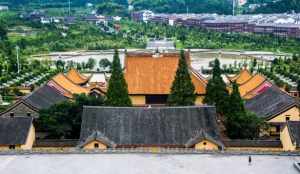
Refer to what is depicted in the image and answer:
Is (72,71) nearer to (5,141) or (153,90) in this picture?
(153,90)

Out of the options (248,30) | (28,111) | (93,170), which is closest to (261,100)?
(28,111)

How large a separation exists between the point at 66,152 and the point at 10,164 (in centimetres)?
237

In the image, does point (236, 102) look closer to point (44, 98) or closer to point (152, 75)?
point (152, 75)

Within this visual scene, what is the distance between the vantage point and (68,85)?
136 ft

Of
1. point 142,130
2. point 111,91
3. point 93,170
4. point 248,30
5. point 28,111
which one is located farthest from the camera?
point 248,30

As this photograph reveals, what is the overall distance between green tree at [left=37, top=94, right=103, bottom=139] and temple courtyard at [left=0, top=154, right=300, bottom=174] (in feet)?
24.9

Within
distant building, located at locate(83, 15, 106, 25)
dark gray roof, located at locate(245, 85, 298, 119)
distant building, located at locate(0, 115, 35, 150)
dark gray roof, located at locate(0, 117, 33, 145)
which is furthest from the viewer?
distant building, located at locate(83, 15, 106, 25)

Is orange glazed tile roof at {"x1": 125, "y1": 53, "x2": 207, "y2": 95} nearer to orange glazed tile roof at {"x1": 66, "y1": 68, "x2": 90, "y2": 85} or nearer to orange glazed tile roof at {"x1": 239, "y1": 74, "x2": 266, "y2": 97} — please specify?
orange glazed tile roof at {"x1": 239, "y1": 74, "x2": 266, "y2": 97}

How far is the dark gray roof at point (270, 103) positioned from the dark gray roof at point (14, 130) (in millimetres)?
14073

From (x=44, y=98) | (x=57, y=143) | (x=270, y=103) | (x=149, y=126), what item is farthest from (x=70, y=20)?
(x=149, y=126)

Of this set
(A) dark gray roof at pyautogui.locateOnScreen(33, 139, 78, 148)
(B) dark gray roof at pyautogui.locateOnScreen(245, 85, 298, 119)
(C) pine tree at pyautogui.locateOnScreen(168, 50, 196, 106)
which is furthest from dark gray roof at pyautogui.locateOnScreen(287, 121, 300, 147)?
(A) dark gray roof at pyautogui.locateOnScreen(33, 139, 78, 148)

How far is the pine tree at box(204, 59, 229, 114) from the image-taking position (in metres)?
30.2

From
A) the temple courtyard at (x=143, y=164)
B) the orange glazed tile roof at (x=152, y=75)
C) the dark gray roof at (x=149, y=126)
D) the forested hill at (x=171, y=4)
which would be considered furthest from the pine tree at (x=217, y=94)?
the forested hill at (x=171, y=4)

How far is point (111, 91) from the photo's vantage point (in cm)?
2956
